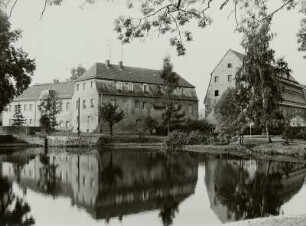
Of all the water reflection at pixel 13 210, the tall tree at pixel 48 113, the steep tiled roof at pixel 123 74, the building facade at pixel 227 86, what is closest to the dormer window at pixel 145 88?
the steep tiled roof at pixel 123 74

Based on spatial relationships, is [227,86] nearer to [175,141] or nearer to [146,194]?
[175,141]

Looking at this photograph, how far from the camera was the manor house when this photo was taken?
54719 millimetres

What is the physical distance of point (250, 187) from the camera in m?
17.8

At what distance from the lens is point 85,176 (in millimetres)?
21234

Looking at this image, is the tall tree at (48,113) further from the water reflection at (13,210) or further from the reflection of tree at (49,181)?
the water reflection at (13,210)

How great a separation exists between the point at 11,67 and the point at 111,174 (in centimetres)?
1289

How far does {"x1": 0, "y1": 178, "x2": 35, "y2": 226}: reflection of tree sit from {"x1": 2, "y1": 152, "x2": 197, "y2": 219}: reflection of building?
161cm

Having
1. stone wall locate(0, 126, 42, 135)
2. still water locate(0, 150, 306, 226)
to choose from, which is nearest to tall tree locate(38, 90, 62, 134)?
stone wall locate(0, 126, 42, 135)

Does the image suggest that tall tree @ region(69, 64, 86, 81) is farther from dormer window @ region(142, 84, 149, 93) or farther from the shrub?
the shrub

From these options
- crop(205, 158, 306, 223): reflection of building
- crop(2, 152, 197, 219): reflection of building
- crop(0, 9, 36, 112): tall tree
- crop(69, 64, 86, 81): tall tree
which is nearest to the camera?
crop(205, 158, 306, 223): reflection of building

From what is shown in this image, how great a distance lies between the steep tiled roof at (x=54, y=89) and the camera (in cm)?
6151

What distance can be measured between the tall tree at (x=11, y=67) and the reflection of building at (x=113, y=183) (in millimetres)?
6411

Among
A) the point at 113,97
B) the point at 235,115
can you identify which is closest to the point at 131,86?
the point at 113,97

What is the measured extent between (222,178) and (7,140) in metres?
33.5
